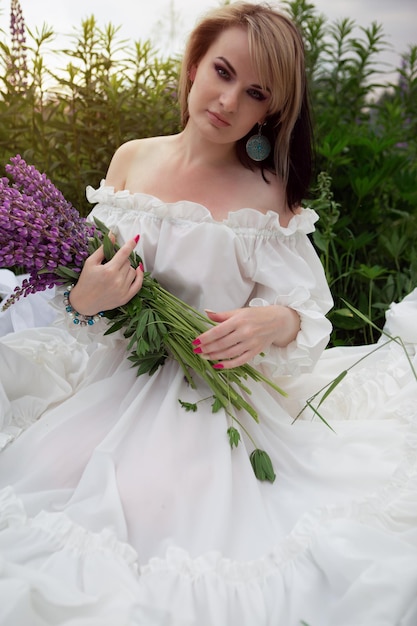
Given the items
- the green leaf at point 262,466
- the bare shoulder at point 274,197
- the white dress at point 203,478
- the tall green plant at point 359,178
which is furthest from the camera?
the tall green plant at point 359,178

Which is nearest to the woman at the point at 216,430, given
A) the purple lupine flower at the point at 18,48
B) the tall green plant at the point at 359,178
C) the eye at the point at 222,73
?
the eye at the point at 222,73

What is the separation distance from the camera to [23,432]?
1559 millimetres

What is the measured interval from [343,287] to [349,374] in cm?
104

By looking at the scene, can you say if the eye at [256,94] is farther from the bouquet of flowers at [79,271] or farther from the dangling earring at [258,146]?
the bouquet of flowers at [79,271]

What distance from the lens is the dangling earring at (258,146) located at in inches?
66.3

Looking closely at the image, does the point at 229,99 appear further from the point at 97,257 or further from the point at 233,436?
the point at 233,436

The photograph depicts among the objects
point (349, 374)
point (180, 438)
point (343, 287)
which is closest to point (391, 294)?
point (343, 287)

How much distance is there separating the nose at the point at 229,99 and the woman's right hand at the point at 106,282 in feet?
1.31

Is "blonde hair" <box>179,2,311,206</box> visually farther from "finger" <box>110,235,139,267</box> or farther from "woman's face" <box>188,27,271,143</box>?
"finger" <box>110,235,139,267</box>

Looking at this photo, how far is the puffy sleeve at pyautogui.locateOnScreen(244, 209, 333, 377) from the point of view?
5.04ft

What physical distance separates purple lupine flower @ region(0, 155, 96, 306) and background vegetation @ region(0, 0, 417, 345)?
4.08ft

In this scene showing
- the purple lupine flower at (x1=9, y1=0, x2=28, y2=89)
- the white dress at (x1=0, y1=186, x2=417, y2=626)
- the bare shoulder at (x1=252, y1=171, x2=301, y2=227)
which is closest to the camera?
the white dress at (x1=0, y1=186, x2=417, y2=626)

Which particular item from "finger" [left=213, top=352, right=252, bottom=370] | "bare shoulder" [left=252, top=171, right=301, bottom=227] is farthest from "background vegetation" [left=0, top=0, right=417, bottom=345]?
"finger" [left=213, top=352, right=252, bottom=370]

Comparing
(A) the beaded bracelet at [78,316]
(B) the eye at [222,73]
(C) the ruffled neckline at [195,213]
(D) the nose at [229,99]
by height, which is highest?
(B) the eye at [222,73]
